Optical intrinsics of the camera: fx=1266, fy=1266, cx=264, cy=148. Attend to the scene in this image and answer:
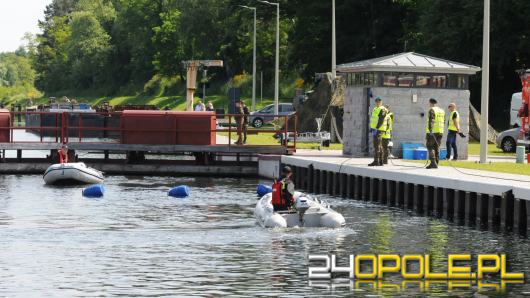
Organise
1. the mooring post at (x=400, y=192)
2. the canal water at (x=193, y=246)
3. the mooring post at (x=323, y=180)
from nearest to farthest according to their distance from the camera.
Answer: the canal water at (x=193, y=246), the mooring post at (x=400, y=192), the mooring post at (x=323, y=180)

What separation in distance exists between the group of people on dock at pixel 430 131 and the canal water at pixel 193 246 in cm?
245

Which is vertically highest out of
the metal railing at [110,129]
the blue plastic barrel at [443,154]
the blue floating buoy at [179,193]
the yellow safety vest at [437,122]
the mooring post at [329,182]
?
the yellow safety vest at [437,122]

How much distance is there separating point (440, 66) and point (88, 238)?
72.7ft

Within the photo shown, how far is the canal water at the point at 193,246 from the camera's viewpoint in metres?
24.1

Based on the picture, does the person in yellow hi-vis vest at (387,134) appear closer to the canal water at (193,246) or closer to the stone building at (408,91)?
the canal water at (193,246)

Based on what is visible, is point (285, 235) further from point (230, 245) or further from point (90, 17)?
point (90, 17)

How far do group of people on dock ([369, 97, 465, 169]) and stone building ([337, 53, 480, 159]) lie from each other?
227 centimetres

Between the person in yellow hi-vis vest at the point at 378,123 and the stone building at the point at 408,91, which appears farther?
the stone building at the point at 408,91

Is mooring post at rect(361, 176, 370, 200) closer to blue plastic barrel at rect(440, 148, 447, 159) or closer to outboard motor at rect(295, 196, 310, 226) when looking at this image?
blue plastic barrel at rect(440, 148, 447, 159)

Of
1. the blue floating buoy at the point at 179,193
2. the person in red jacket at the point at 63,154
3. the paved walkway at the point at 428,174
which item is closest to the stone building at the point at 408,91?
the paved walkway at the point at 428,174

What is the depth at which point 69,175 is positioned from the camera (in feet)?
158

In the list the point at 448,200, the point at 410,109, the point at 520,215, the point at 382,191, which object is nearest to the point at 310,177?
the point at 410,109

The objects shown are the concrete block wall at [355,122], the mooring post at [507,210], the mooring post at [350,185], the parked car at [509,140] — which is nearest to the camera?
the mooring post at [507,210]

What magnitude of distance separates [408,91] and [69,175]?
13.6m
